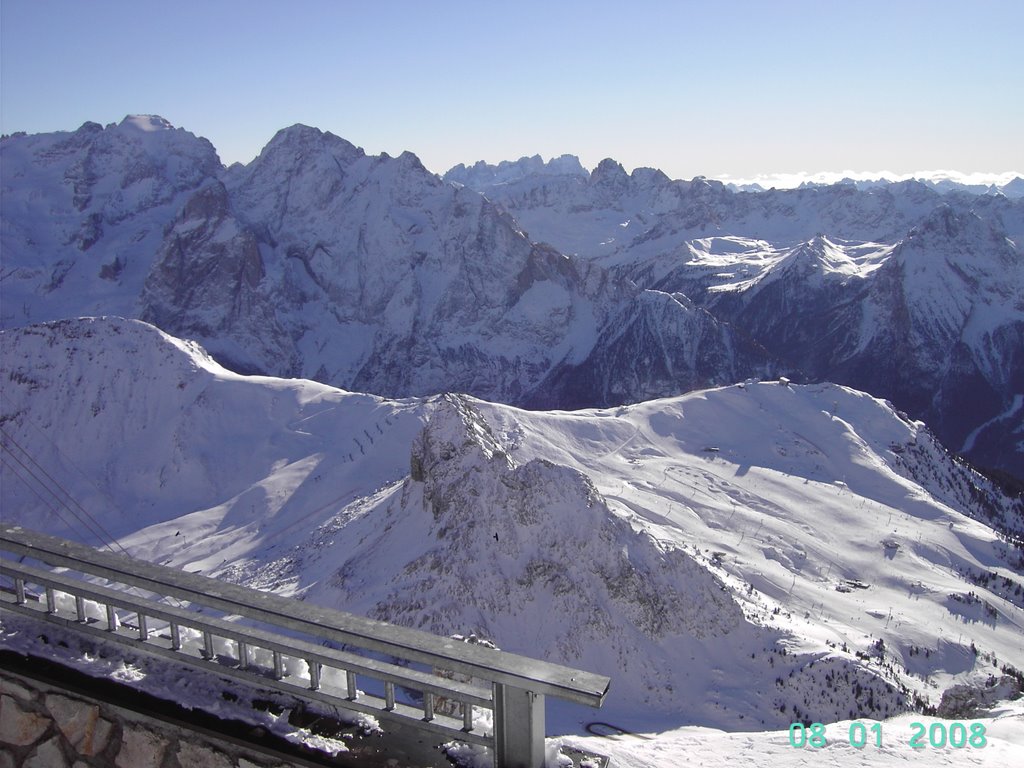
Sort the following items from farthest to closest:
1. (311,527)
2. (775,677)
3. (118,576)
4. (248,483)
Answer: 1. (248,483)
2. (311,527)
3. (775,677)
4. (118,576)

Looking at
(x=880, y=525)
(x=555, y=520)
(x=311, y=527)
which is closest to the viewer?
(x=555, y=520)

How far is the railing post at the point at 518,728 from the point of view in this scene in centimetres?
509

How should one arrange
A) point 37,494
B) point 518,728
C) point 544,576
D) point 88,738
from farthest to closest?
point 37,494, point 544,576, point 88,738, point 518,728

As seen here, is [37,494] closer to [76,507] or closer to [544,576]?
[76,507]

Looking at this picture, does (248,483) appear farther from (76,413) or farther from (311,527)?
(76,413)

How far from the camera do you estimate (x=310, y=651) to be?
568 cm

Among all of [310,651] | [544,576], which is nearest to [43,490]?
[544,576]

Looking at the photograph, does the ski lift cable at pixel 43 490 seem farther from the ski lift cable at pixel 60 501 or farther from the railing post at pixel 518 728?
the railing post at pixel 518 728

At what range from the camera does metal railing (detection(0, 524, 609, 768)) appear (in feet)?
16.6

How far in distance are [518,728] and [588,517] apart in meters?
36.4

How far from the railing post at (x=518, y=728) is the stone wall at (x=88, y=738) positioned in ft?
5.15

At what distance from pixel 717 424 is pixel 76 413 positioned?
6523cm

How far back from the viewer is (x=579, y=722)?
29469 millimetres

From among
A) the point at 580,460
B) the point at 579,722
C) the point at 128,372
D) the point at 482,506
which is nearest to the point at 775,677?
the point at 579,722
